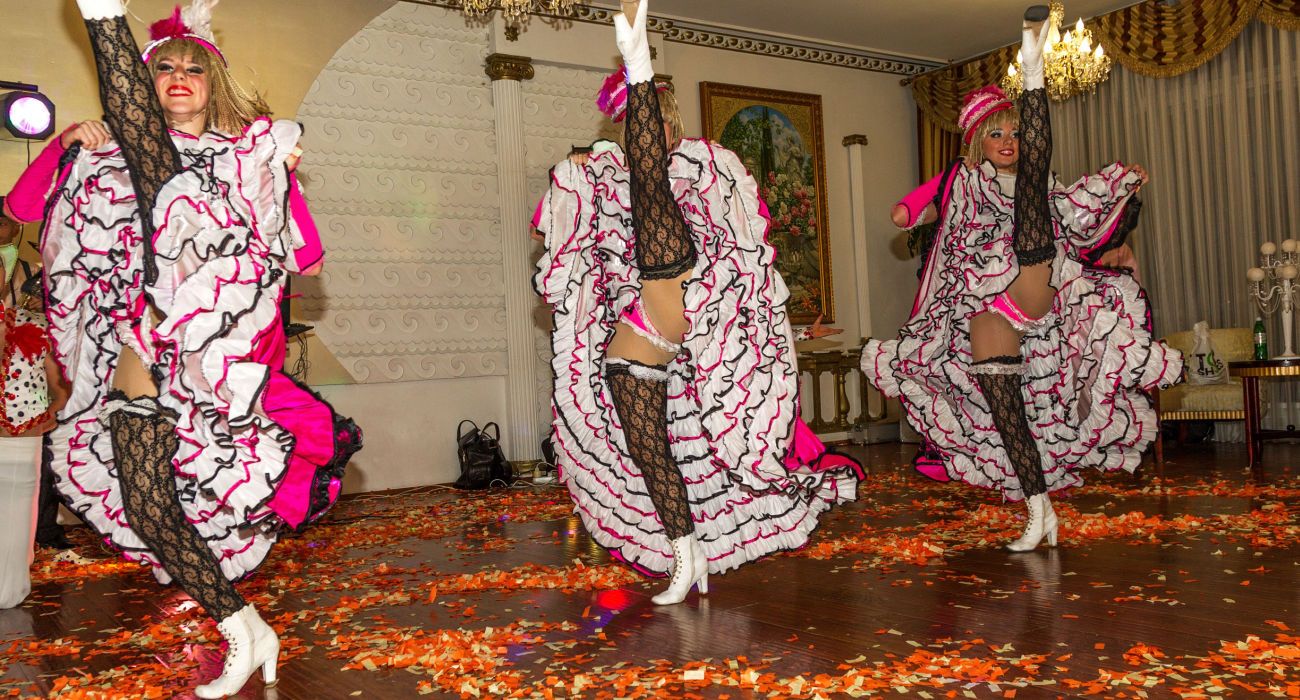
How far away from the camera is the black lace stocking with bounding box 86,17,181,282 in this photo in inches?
89.0

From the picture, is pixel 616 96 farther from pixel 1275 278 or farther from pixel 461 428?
pixel 1275 278

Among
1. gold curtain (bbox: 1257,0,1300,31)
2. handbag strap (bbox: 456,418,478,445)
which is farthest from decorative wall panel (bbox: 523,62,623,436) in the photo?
gold curtain (bbox: 1257,0,1300,31)

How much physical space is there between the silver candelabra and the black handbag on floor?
5477mm

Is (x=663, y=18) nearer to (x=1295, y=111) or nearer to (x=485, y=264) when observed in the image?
(x=485, y=264)

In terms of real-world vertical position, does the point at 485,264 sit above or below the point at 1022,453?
above

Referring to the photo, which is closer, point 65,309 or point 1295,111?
point 65,309

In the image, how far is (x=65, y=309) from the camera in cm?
265

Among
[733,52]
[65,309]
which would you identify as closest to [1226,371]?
[733,52]

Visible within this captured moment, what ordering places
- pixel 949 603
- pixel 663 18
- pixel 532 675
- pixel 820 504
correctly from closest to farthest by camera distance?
1. pixel 532 675
2. pixel 949 603
3. pixel 820 504
4. pixel 663 18

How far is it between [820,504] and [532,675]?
4.32 feet

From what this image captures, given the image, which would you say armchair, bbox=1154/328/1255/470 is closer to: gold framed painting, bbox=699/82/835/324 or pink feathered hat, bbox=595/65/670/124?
gold framed painting, bbox=699/82/835/324

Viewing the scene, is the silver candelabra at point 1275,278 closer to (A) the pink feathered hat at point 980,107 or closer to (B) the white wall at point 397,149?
(A) the pink feathered hat at point 980,107

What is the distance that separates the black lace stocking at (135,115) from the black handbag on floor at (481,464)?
16.0ft

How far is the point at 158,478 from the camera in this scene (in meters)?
2.42
